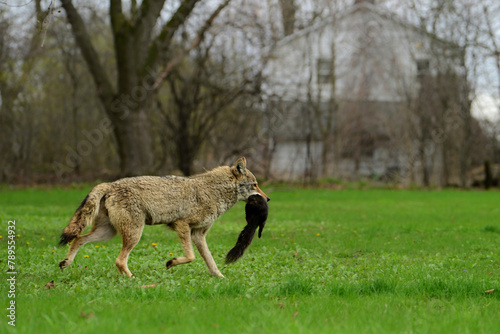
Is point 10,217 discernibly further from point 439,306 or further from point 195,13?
point 195,13

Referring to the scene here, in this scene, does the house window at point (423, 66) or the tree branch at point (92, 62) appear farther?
the house window at point (423, 66)

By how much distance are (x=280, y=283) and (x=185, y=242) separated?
1.72 meters

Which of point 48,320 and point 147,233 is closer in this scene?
point 48,320

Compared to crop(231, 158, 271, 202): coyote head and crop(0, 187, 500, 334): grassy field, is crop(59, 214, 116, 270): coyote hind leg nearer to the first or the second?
crop(0, 187, 500, 334): grassy field

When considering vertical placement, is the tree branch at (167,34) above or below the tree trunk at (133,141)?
above

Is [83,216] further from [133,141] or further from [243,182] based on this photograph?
[133,141]

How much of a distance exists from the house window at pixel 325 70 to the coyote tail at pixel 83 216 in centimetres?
2787

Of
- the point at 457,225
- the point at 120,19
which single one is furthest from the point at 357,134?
the point at 457,225

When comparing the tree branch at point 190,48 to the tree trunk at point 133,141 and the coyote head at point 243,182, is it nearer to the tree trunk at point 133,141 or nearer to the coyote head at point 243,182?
the tree trunk at point 133,141

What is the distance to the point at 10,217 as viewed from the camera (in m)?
15.0

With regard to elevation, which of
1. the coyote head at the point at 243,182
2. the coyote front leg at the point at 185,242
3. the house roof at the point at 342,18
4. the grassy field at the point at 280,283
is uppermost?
the house roof at the point at 342,18

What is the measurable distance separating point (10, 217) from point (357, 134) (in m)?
25.4

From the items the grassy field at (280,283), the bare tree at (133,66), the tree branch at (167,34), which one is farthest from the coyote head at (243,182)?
the tree branch at (167,34)

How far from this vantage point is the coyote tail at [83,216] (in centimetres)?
747
